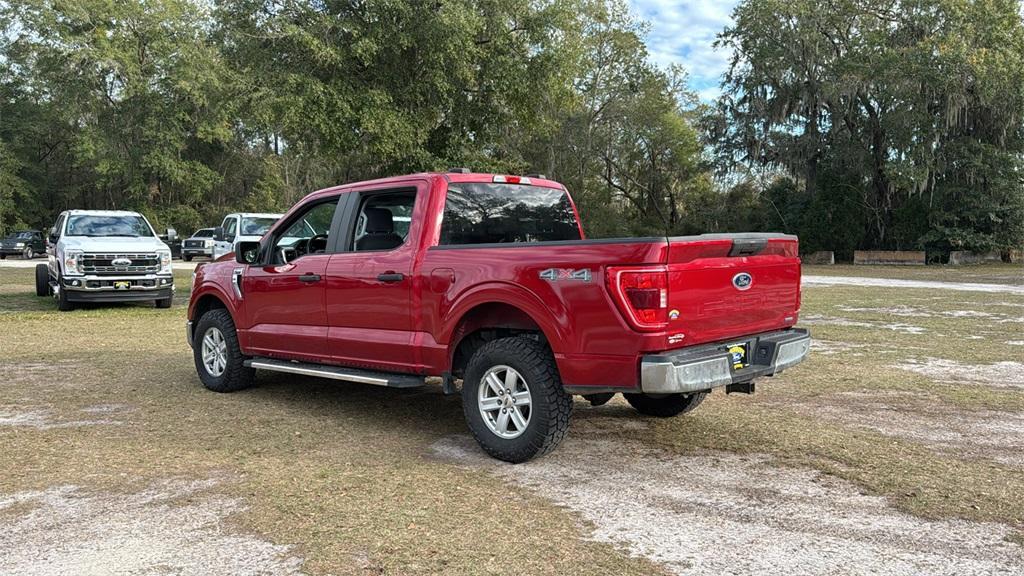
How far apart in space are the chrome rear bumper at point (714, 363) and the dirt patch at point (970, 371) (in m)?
3.46

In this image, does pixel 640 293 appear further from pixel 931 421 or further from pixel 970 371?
pixel 970 371

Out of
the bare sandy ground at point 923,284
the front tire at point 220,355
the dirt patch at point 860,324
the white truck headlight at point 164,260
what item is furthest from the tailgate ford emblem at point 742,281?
the bare sandy ground at point 923,284

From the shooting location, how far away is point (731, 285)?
5.05m

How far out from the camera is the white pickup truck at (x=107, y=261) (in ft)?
48.4

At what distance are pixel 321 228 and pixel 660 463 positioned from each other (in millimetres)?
3634

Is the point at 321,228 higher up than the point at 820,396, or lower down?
higher up

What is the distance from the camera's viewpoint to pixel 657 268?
4543mm

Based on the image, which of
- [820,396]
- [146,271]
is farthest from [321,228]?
[146,271]

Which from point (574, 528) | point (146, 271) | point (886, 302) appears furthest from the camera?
point (886, 302)

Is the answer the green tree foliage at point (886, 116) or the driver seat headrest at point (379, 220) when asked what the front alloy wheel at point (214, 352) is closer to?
the driver seat headrest at point (379, 220)

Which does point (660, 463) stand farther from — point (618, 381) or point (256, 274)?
point (256, 274)

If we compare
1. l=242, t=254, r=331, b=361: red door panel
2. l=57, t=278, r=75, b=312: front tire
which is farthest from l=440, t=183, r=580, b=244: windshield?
l=57, t=278, r=75, b=312: front tire

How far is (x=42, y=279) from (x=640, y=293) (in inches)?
700

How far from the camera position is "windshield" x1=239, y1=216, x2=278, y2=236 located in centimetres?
2012
